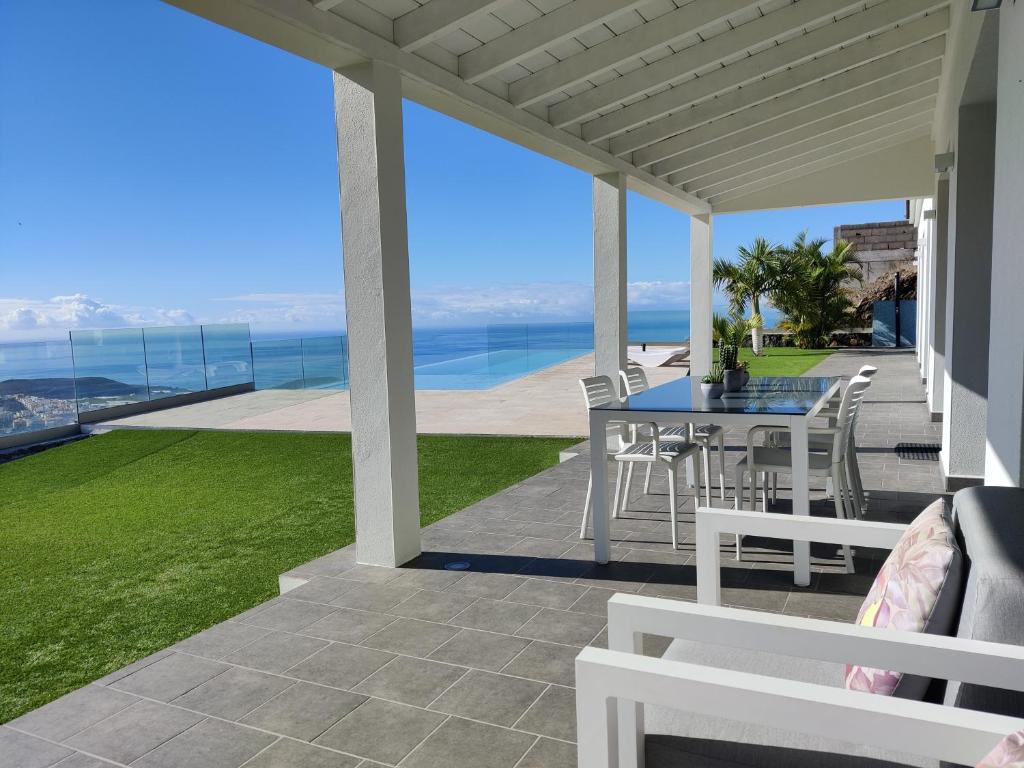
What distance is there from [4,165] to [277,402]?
108ft

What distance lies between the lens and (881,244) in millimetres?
24234

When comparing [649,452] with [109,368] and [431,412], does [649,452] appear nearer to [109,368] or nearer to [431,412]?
[431,412]

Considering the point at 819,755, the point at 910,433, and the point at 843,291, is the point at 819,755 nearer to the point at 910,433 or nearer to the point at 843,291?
the point at 910,433

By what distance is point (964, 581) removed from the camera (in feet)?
5.26

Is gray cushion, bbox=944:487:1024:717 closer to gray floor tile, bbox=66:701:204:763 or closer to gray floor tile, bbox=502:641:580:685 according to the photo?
gray floor tile, bbox=502:641:580:685

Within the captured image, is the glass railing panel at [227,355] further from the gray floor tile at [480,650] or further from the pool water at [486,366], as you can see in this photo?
the gray floor tile at [480,650]

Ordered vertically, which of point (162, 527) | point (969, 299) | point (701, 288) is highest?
point (701, 288)

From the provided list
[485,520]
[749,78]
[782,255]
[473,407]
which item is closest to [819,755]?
[485,520]

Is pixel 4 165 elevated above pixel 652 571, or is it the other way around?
pixel 4 165

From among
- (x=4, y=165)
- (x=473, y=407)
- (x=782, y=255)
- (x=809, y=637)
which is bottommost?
(x=473, y=407)

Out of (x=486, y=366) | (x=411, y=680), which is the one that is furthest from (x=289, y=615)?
(x=486, y=366)

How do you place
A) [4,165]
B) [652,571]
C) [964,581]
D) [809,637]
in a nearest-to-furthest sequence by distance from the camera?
[809,637]
[964,581]
[652,571]
[4,165]

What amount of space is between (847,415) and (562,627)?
2.12 m

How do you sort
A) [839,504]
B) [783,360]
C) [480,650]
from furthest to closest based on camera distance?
[783,360] < [839,504] < [480,650]
